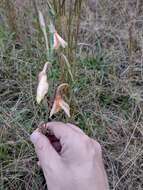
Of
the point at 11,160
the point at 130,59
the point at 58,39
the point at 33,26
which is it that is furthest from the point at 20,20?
the point at 58,39

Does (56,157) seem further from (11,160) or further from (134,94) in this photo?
(134,94)

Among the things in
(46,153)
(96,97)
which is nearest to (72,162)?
(46,153)

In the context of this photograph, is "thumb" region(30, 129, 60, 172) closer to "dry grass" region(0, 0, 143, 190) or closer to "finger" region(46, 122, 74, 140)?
"finger" region(46, 122, 74, 140)

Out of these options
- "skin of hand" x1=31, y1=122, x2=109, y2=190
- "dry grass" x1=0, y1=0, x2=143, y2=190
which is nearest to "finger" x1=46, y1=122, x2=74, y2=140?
"skin of hand" x1=31, y1=122, x2=109, y2=190

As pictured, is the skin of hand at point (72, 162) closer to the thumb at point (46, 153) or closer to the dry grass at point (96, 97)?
the thumb at point (46, 153)

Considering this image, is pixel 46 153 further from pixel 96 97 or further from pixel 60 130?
pixel 96 97

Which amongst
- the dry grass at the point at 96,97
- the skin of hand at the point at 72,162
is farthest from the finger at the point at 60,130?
the dry grass at the point at 96,97
